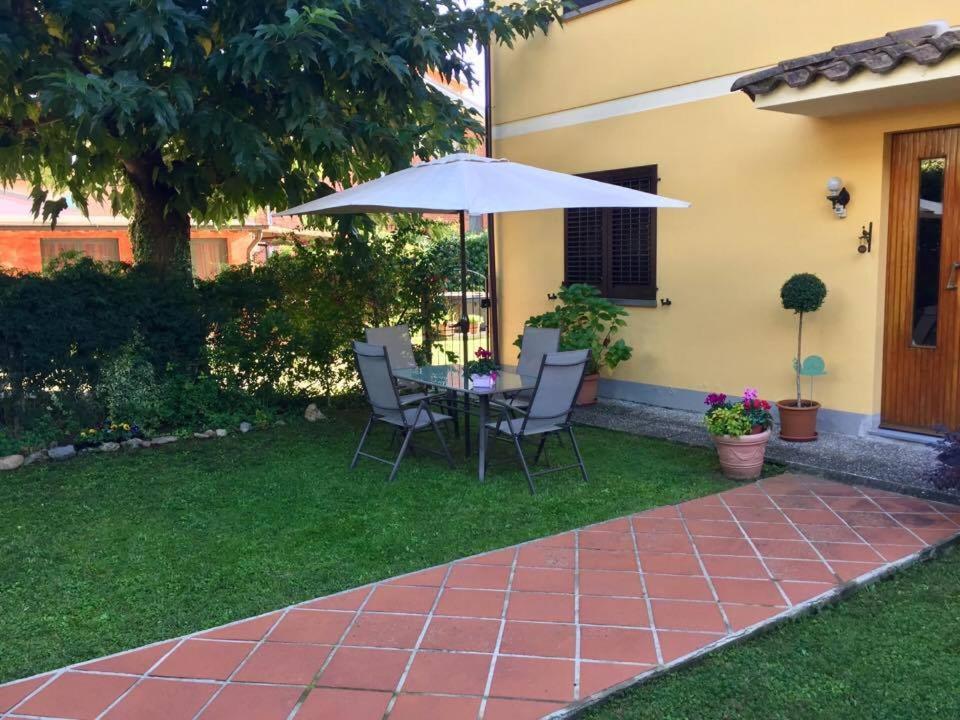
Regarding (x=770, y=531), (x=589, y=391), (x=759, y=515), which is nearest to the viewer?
(x=770, y=531)

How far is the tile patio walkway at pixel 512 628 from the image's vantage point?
2787 mm

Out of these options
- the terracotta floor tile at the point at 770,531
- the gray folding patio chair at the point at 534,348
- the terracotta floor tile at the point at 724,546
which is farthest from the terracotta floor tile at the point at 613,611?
the gray folding patio chair at the point at 534,348

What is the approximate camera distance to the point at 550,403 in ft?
17.1

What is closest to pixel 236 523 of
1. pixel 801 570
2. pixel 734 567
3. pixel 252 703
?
pixel 252 703

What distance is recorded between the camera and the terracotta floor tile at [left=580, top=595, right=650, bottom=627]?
10.9 feet

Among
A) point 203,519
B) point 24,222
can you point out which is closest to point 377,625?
point 203,519

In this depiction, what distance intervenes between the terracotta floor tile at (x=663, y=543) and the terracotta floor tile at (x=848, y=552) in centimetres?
67

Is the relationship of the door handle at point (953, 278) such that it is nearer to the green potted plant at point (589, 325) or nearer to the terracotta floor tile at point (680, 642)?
the green potted plant at point (589, 325)

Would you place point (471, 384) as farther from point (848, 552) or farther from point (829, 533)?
point (848, 552)

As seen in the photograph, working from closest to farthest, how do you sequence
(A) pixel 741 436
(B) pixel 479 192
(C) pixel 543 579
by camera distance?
(C) pixel 543 579 < (B) pixel 479 192 < (A) pixel 741 436

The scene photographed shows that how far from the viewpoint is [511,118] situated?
9.16 m

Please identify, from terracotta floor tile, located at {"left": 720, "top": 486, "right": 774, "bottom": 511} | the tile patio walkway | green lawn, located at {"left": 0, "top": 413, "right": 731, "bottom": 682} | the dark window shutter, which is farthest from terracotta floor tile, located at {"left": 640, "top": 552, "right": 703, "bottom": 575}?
the dark window shutter

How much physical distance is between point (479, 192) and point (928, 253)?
342 cm

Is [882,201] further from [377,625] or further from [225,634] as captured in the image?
[225,634]
